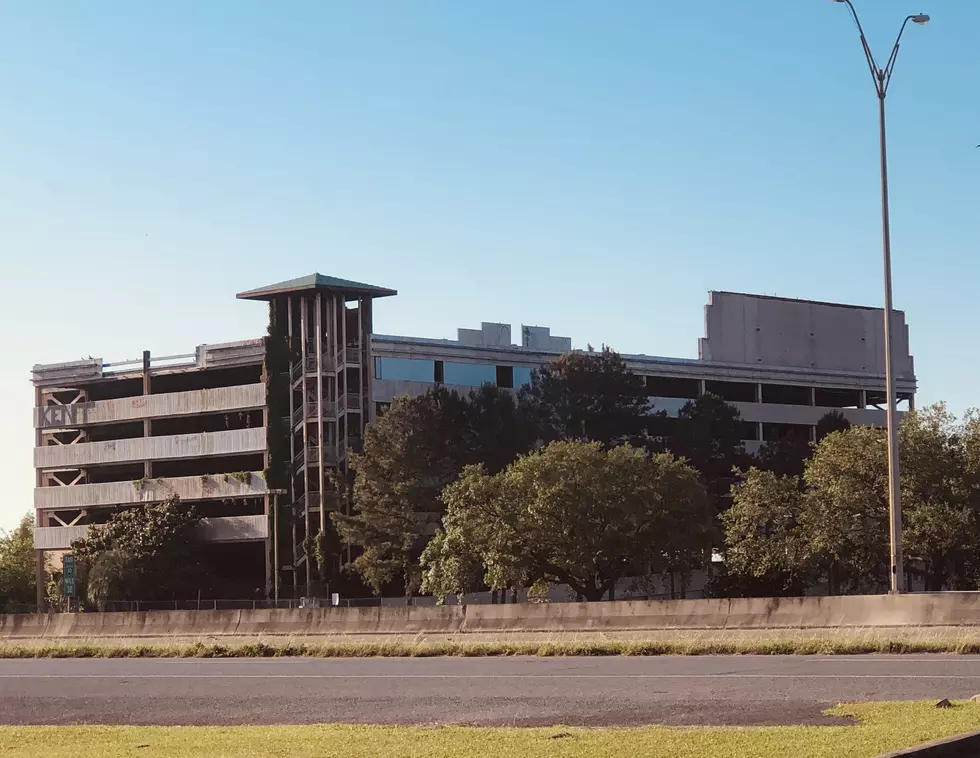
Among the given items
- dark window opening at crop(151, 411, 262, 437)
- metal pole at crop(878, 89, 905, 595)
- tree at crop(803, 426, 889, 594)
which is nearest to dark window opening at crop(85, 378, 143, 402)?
dark window opening at crop(151, 411, 262, 437)

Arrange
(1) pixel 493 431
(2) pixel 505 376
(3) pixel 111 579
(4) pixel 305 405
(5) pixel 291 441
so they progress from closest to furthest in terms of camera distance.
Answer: (1) pixel 493 431 → (3) pixel 111 579 → (4) pixel 305 405 → (5) pixel 291 441 → (2) pixel 505 376

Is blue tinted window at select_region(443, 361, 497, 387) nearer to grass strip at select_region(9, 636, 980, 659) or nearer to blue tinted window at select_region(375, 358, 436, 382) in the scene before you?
blue tinted window at select_region(375, 358, 436, 382)

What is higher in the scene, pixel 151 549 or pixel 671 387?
pixel 671 387

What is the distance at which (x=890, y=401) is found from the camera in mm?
32938

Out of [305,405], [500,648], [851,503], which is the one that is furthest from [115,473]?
[500,648]

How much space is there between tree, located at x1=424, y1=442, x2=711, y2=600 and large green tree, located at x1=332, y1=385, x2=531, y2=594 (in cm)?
628

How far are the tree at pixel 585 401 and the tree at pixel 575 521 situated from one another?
42.9 feet

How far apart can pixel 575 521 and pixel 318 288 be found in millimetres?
25664

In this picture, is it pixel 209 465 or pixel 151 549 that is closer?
pixel 151 549

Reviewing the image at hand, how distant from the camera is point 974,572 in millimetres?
61500

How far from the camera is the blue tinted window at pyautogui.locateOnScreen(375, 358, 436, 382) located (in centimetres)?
8700

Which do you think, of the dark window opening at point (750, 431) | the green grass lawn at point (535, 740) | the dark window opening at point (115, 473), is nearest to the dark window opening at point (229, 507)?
the dark window opening at point (115, 473)

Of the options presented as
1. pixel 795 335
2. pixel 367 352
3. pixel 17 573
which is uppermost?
pixel 795 335

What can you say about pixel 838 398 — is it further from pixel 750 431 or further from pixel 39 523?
pixel 39 523
